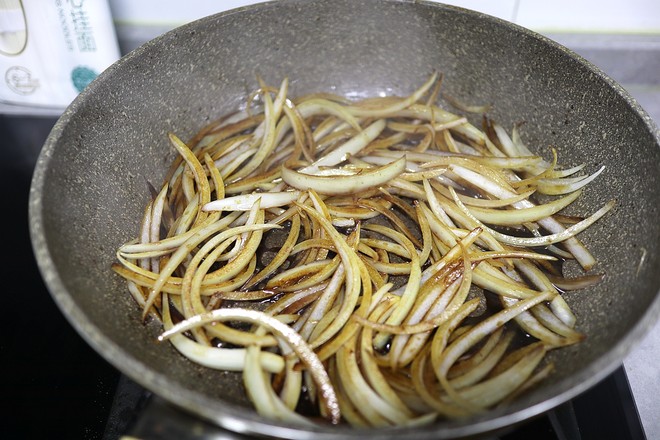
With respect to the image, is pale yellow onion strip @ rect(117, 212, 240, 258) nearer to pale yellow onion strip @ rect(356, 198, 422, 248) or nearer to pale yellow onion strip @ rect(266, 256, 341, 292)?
pale yellow onion strip @ rect(266, 256, 341, 292)

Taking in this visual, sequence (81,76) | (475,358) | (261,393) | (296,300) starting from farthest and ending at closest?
(81,76), (296,300), (475,358), (261,393)

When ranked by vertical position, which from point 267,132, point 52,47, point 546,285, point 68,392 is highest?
point 52,47

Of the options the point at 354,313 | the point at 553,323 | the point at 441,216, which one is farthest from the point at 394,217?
the point at 553,323

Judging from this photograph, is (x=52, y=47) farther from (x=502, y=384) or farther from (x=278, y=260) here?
(x=502, y=384)

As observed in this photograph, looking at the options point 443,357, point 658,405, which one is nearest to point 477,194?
point 443,357

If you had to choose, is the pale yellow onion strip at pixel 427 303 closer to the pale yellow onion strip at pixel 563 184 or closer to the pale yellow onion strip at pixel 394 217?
the pale yellow onion strip at pixel 394 217

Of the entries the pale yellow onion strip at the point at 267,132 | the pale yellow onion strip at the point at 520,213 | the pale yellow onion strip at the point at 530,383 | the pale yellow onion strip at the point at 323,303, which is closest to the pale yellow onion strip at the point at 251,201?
the pale yellow onion strip at the point at 267,132

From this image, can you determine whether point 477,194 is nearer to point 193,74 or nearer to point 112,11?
point 193,74
